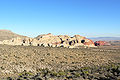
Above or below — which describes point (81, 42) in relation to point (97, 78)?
above

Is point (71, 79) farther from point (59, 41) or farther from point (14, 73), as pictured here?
point (59, 41)

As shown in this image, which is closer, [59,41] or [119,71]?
[119,71]

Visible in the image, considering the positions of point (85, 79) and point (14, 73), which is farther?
point (14, 73)

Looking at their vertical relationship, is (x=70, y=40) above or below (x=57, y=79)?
above

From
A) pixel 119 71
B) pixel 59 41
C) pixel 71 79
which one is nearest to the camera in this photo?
pixel 71 79

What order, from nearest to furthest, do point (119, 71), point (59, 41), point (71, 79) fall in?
point (71, 79)
point (119, 71)
point (59, 41)

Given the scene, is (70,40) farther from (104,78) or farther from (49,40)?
(104,78)

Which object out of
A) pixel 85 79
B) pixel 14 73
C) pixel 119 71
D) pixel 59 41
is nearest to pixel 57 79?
pixel 85 79

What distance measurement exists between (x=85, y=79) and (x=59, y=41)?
5094cm

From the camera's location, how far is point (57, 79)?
13898 mm

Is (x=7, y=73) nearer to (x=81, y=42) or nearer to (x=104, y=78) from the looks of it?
(x=104, y=78)

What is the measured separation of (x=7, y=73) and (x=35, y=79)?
4855mm

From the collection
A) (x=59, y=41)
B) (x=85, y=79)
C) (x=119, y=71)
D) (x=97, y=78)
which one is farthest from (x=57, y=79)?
(x=59, y=41)

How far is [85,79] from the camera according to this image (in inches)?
547
